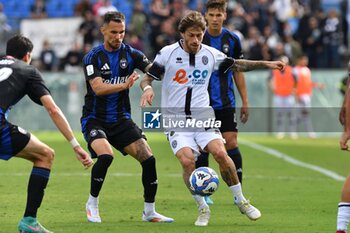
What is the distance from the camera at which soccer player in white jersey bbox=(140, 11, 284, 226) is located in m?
10.6

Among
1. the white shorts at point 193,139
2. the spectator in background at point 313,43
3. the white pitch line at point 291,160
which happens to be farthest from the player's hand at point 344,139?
the spectator in background at point 313,43

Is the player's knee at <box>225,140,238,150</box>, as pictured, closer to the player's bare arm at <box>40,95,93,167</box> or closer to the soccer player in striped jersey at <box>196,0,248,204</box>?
the soccer player in striped jersey at <box>196,0,248,204</box>

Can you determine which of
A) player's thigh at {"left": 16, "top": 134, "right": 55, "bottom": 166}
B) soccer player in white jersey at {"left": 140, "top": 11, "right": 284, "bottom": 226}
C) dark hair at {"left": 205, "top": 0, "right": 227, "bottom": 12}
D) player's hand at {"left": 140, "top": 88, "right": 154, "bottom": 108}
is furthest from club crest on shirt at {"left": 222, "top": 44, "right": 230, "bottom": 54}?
player's thigh at {"left": 16, "top": 134, "right": 55, "bottom": 166}

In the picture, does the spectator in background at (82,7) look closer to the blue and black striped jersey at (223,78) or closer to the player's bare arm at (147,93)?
the blue and black striped jersey at (223,78)

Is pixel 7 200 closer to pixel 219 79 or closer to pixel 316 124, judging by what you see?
pixel 219 79

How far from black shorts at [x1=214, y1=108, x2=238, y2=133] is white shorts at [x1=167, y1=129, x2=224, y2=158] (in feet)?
5.14

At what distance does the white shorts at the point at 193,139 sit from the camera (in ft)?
35.0

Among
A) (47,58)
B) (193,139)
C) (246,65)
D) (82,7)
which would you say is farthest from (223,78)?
(82,7)

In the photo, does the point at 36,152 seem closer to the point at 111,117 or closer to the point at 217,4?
the point at 111,117

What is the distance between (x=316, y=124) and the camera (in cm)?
2931

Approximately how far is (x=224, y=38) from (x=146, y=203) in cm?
268

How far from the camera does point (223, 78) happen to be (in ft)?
39.9

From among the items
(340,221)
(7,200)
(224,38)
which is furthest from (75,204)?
(340,221)

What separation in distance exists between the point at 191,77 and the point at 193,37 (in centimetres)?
50
